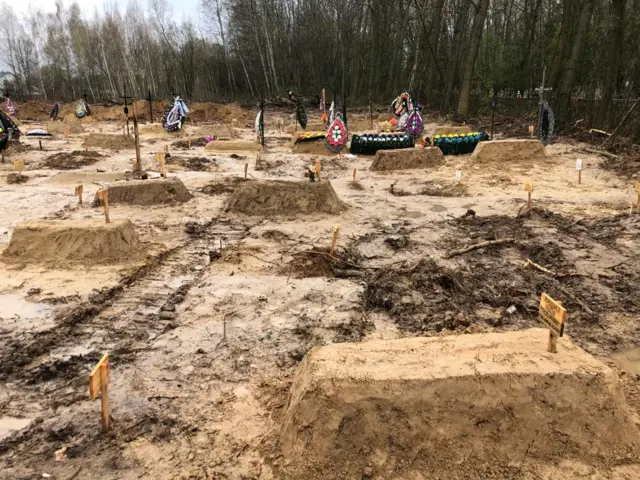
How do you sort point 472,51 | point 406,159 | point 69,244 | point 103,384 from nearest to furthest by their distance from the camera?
point 103,384, point 69,244, point 406,159, point 472,51

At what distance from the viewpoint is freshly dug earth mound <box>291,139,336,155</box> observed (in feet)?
62.0

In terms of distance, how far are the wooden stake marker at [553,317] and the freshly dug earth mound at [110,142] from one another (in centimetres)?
2030

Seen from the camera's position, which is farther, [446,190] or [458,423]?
[446,190]

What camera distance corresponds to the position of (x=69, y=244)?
286 inches

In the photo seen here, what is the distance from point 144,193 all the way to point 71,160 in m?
8.47

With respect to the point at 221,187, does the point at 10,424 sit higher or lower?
lower

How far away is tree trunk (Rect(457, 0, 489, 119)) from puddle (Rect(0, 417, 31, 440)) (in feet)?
72.8

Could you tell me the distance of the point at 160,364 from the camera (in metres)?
4.64

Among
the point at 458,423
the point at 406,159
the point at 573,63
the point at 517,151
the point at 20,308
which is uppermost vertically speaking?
the point at 573,63

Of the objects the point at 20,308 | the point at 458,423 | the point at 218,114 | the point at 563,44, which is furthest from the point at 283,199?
the point at 218,114

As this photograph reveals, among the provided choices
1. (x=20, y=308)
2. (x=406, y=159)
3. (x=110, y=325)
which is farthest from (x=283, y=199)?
(x=406, y=159)

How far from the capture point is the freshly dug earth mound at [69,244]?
23.6 feet

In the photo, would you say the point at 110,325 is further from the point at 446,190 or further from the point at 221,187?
the point at 446,190

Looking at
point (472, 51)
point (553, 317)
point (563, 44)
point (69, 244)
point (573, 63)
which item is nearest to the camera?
point (553, 317)
